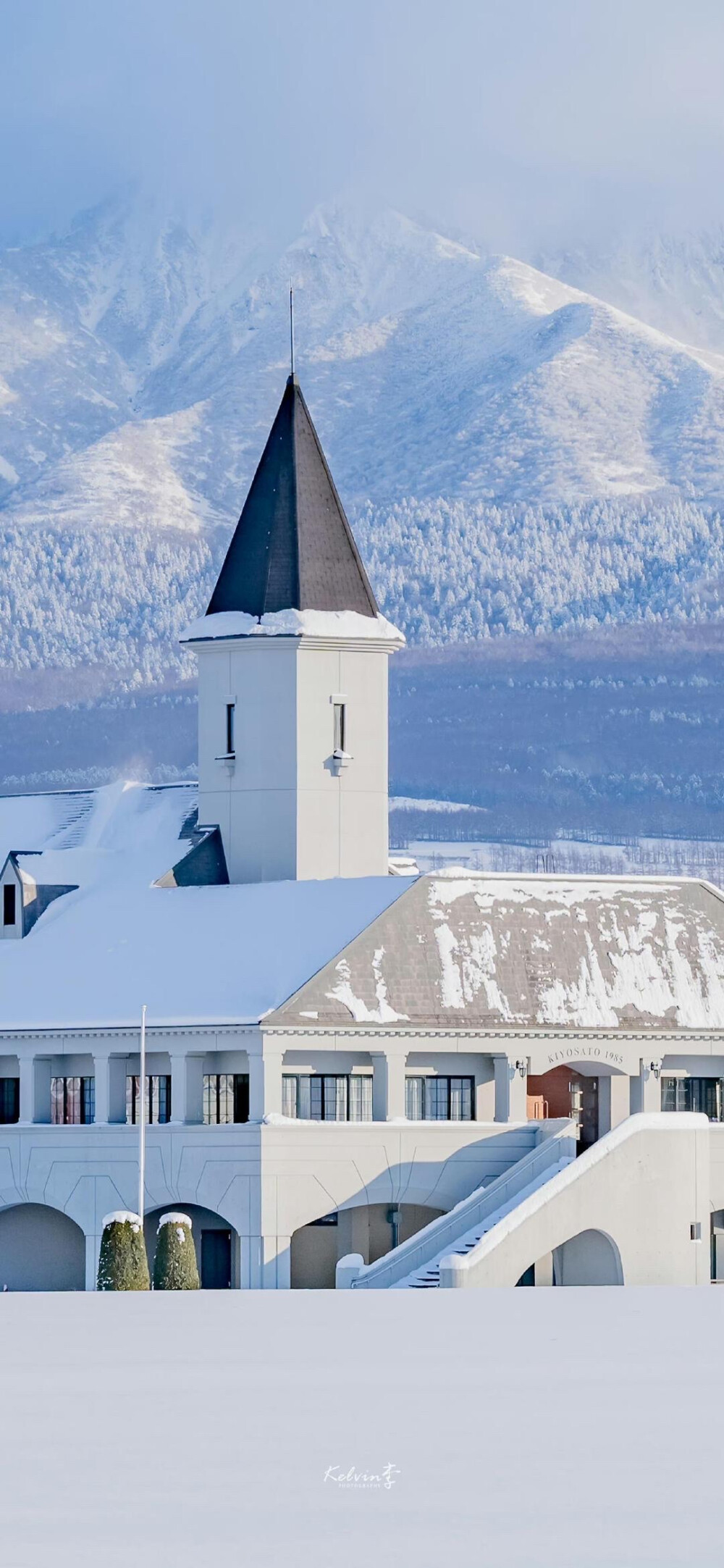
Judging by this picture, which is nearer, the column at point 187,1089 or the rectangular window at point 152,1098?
the column at point 187,1089

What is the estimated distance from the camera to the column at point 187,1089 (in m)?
80.7

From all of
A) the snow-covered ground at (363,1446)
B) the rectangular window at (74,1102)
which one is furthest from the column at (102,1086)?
the snow-covered ground at (363,1446)

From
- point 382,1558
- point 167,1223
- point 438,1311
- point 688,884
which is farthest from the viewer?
point 688,884

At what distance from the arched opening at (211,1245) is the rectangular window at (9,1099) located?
221 inches

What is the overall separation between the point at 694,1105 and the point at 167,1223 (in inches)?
694

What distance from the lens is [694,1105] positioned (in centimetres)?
8462

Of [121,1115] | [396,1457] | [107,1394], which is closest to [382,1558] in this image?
[396,1457]

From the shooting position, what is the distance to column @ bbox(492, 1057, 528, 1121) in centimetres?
8156

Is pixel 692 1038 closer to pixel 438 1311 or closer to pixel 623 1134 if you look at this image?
pixel 623 1134

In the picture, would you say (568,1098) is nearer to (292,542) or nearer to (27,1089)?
(27,1089)

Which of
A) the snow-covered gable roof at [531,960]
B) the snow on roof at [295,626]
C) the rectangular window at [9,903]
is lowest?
the snow-covered gable roof at [531,960]

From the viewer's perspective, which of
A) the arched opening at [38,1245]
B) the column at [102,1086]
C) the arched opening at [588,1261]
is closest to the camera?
the arched opening at [588,1261]

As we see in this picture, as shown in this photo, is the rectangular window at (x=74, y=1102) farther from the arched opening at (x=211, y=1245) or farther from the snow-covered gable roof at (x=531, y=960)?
the snow-covered gable roof at (x=531, y=960)

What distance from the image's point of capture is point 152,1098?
82688 mm
